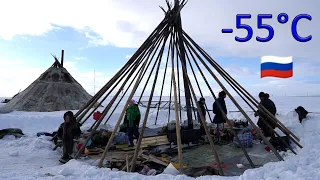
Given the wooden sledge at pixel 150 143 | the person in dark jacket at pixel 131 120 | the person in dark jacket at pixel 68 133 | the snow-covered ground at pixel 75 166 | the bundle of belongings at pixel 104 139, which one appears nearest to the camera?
the snow-covered ground at pixel 75 166

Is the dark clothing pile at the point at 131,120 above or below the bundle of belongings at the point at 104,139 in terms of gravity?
above

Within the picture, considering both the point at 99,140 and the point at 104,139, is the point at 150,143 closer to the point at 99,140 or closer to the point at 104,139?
the point at 104,139

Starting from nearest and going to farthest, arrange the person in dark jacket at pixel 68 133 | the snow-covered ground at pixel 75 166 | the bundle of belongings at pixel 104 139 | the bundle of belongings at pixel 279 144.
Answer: the snow-covered ground at pixel 75 166
the person in dark jacket at pixel 68 133
the bundle of belongings at pixel 279 144
the bundle of belongings at pixel 104 139

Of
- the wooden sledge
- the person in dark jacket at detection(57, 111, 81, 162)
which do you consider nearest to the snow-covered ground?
the person in dark jacket at detection(57, 111, 81, 162)

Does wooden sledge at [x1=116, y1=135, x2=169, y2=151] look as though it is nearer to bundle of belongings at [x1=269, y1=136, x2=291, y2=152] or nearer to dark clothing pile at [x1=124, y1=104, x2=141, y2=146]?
dark clothing pile at [x1=124, y1=104, x2=141, y2=146]

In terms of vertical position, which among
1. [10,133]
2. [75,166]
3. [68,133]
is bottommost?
[75,166]

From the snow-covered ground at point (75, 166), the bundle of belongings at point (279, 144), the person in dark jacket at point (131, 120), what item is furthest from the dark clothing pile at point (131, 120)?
the bundle of belongings at point (279, 144)

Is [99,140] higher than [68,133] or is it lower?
lower

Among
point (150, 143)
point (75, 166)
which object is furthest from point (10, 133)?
point (75, 166)

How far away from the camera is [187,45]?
22.4 feet

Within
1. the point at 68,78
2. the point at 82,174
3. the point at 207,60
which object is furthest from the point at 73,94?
the point at 82,174

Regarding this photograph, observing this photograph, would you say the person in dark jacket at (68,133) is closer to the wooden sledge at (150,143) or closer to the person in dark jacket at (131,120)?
the wooden sledge at (150,143)

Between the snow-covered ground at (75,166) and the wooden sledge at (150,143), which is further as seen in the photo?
the wooden sledge at (150,143)

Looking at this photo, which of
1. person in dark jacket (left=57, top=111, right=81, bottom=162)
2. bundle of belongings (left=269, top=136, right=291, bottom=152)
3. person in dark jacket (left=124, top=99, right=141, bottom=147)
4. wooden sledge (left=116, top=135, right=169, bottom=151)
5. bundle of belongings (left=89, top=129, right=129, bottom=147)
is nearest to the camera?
person in dark jacket (left=57, top=111, right=81, bottom=162)
